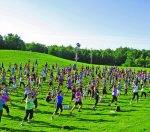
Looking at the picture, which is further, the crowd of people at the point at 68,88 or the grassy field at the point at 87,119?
the crowd of people at the point at 68,88

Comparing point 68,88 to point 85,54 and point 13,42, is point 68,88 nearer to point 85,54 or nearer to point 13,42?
point 13,42

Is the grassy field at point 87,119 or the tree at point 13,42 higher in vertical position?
the tree at point 13,42

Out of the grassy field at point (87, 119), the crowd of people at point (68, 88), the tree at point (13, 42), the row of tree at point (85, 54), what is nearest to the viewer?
the grassy field at point (87, 119)

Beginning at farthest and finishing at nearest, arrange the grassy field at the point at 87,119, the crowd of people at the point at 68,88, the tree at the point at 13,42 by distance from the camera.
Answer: the tree at the point at 13,42
the crowd of people at the point at 68,88
the grassy field at the point at 87,119

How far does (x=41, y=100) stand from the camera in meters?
41.5

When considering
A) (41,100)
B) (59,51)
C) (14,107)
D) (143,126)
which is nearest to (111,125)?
(143,126)

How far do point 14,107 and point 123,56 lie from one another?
152 meters

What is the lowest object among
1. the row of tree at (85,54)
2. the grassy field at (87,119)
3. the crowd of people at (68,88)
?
the grassy field at (87,119)

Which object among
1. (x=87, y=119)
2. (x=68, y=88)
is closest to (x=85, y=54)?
(x=68, y=88)

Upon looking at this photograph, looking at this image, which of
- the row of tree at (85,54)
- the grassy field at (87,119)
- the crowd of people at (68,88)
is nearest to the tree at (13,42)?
the row of tree at (85,54)

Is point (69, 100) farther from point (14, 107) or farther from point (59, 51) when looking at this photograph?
point (59, 51)

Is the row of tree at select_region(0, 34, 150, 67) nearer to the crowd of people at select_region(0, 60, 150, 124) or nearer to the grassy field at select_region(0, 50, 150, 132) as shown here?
the crowd of people at select_region(0, 60, 150, 124)

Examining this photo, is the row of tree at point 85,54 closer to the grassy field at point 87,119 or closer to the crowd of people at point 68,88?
the crowd of people at point 68,88

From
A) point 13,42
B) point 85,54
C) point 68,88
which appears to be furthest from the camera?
point 85,54
